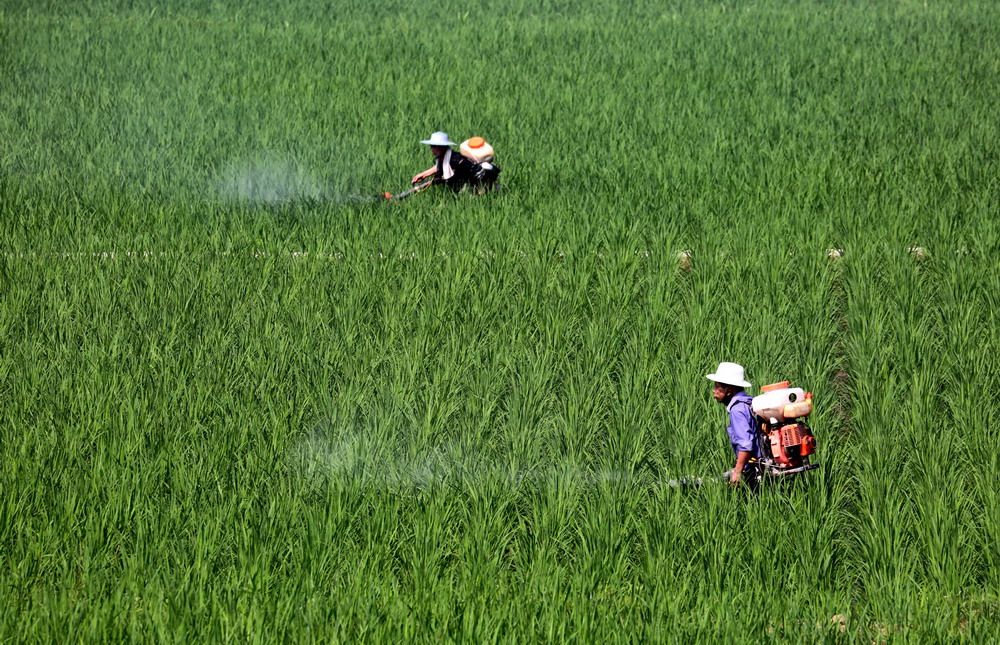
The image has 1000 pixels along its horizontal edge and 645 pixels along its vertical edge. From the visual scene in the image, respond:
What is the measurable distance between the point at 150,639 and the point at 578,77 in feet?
37.1

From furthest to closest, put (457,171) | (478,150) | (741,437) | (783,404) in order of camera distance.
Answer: (457,171)
(478,150)
(741,437)
(783,404)

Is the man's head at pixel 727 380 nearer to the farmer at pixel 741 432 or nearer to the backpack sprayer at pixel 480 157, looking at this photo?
the farmer at pixel 741 432

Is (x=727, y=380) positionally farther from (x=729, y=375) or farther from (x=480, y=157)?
(x=480, y=157)

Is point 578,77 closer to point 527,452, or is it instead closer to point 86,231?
point 86,231

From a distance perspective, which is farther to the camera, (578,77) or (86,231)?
(578,77)

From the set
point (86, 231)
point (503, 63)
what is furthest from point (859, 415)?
point (503, 63)

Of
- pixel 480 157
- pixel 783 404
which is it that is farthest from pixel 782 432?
pixel 480 157

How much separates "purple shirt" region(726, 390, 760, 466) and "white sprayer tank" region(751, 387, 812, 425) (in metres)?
0.15

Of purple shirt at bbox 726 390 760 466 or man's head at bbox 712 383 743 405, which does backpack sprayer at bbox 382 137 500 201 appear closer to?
man's head at bbox 712 383 743 405

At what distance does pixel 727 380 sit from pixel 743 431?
7.3 inches

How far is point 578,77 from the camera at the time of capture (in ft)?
43.5

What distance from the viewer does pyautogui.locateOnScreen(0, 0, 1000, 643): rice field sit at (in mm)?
3139

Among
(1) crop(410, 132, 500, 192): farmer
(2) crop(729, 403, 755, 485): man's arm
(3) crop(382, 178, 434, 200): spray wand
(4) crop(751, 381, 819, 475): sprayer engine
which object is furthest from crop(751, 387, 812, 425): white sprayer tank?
(3) crop(382, 178, 434, 200): spray wand

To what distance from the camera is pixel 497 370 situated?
4.84 m
